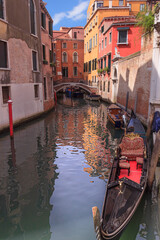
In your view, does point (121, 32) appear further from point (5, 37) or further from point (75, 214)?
point (75, 214)

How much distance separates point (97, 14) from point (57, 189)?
27113 millimetres

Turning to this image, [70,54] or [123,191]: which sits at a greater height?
[70,54]

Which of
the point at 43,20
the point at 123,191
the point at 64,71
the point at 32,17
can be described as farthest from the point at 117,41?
the point at 123,191

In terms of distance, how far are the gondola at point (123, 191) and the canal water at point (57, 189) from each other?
25.4 inches

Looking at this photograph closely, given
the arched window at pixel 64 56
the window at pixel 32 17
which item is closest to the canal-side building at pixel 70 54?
the arched window at pixel 64 56

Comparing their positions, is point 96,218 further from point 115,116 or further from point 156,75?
point 115,116

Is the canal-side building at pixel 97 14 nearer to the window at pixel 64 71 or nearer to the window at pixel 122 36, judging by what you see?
the window at pixel 64 71

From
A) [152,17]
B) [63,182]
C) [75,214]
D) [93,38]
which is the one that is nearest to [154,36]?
[152,17]

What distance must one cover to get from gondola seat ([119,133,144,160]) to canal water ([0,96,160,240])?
3.04 ft

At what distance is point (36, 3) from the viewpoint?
1405cm

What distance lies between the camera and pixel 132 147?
6605 mm

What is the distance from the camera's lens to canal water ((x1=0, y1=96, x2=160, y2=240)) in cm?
416

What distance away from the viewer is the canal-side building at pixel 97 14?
25.8m

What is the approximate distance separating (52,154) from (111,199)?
4528 mm
